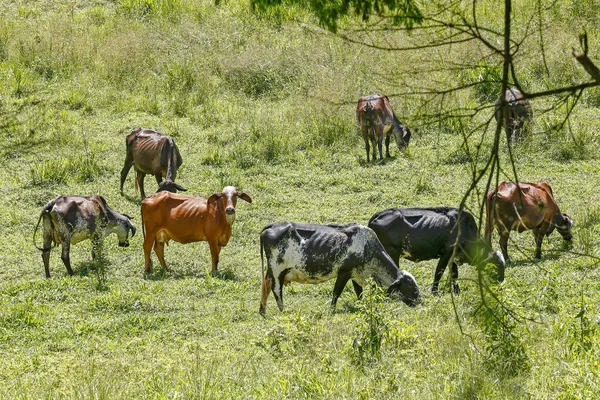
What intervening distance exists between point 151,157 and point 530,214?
24.9 ft

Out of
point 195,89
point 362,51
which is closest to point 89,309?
point 195,89

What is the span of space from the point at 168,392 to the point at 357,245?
14.3 feet

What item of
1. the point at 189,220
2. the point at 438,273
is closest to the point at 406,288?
the point at 438,273

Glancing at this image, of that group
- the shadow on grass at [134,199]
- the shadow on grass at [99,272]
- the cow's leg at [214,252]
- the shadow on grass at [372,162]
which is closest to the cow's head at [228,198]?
the cow's leg at [214,252]

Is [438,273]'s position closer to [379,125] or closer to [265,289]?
[265,289]

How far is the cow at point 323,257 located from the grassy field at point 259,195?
1.21ft

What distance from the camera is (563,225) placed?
13125mm

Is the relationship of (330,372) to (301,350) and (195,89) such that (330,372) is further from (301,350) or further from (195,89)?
(195,89)

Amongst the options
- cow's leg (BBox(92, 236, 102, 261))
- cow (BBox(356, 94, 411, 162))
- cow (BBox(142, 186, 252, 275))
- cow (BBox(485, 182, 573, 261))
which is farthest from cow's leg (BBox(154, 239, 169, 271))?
cow (BBox(356, 94, 411, 162))

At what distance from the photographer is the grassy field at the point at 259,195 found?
7.59m

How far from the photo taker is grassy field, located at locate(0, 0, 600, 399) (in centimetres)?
759

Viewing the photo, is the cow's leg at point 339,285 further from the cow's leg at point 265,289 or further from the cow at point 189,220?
the cow at point 189,220

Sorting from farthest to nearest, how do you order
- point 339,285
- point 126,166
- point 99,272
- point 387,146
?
1. point 387,146
2. point 126,166
3. point 99,272
4. point 339,285

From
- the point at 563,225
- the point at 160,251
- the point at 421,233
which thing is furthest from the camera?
the point at 160,251
